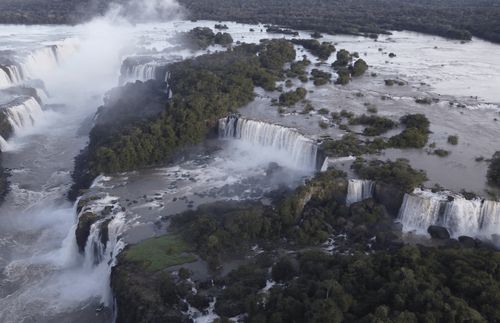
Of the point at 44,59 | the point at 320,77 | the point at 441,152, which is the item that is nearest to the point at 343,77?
the point at 320,77

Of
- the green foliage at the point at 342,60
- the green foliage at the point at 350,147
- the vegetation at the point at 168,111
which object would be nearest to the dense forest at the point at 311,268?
the green foliage at the point at 350,147

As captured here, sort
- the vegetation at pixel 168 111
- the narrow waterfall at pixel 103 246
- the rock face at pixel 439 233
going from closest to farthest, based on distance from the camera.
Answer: the rock face at pixel 439 233, the narrow waterfall at pixel 103 246, the vegetation at pixel 168 111

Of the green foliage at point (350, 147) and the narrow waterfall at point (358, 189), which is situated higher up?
the green foliage at point (350, 147)

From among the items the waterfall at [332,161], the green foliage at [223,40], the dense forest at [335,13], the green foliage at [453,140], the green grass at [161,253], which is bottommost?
the green grass at [161,253]

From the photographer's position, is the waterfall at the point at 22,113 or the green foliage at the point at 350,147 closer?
the green foliage at the point at 350,147

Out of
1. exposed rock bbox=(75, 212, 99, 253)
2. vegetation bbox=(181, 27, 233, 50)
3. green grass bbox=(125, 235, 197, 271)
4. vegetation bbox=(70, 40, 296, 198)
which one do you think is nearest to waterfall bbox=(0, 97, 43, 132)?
vegetation bbox=(70, 40, 296, 198)

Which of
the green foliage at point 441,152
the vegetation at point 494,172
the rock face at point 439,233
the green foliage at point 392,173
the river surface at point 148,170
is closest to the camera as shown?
the rock face at point 439,233

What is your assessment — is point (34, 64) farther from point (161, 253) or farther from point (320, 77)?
point (161, 253)

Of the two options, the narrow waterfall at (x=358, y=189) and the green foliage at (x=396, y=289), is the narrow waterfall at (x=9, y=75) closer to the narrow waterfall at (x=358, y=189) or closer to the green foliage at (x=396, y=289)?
the narrow waterfall at (x=358, y=189)
